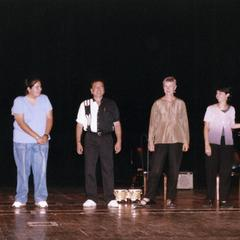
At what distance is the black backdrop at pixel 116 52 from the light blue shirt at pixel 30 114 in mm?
4405

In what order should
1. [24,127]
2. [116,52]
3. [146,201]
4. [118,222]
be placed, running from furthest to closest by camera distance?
[116,52] → [146,201] → [24,127] → [118,222]

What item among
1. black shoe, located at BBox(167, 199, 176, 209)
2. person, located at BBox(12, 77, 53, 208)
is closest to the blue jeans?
person, located at BBox(12, 77, 53, 208)

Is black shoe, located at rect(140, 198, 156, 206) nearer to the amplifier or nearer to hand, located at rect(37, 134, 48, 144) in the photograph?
hand, located at rect(37, 134, 48, 144)

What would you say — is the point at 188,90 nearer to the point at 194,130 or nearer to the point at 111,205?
the point at 194,130

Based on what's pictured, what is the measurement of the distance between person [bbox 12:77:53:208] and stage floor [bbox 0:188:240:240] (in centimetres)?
20

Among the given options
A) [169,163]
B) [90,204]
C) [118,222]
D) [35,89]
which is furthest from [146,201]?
[35,89]

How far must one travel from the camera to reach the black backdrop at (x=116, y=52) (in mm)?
12266

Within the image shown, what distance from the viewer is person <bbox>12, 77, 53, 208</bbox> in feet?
25.2

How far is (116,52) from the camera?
41.5ft

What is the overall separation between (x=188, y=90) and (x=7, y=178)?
3.69m

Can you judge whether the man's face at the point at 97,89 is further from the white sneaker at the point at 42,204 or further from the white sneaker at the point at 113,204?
the white sneaker at the point at 42,204

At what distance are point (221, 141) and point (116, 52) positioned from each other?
17.3 ft

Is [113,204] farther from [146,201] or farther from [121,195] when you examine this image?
[121,195]

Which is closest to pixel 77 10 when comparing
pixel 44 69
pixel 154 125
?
pixel 44 69
